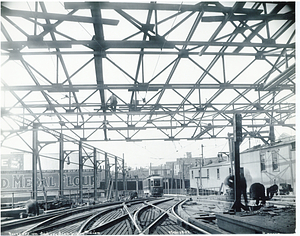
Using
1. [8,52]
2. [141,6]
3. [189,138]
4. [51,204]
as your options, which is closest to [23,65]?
[8,52]

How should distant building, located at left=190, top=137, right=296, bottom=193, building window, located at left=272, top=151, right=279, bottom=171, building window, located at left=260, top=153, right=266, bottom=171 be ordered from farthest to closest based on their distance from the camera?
building window, located at left=260, top=153, right=266, bottom=171 < building window, located at left=272, top=151, right=279, bottom=171 < distant building, located at left=190, top=137, right=296, bottom=193

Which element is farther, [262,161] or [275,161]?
[262,161]

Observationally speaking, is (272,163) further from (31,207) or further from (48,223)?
(48,223)

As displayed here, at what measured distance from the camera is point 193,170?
5325cm

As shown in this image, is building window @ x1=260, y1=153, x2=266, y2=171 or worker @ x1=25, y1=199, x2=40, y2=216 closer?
worker @ x1=25, y1=199, x2=40, y2=216

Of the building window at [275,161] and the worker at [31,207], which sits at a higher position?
the building window at [275,161]

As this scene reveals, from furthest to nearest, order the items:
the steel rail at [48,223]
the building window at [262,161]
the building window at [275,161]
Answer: the building window at [262,161] < the building window at [275,161] < the steel rail at [48,223]

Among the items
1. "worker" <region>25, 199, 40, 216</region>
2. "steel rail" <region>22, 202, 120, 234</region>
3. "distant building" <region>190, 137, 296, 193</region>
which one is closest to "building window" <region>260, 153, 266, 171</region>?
"distant building" <region>190, 137, 296, 193</region>

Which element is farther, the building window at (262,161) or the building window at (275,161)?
the building window at (262,161)

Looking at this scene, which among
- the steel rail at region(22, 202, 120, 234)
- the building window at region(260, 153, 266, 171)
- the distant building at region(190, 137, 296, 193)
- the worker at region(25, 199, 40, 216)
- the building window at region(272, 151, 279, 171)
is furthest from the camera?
the building window at region(260, 153, 266, 171)

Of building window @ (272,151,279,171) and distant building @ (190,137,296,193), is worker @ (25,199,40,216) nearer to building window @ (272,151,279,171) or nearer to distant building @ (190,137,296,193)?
distant building @ (190,137,296,193)

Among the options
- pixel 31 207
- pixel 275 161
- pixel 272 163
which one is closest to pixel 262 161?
pixel 272 163

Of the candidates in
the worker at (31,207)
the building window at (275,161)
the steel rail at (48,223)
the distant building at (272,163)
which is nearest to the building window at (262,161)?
the distant building at (272,163)

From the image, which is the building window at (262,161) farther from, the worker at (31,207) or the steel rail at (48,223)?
the worker at (31,207)
